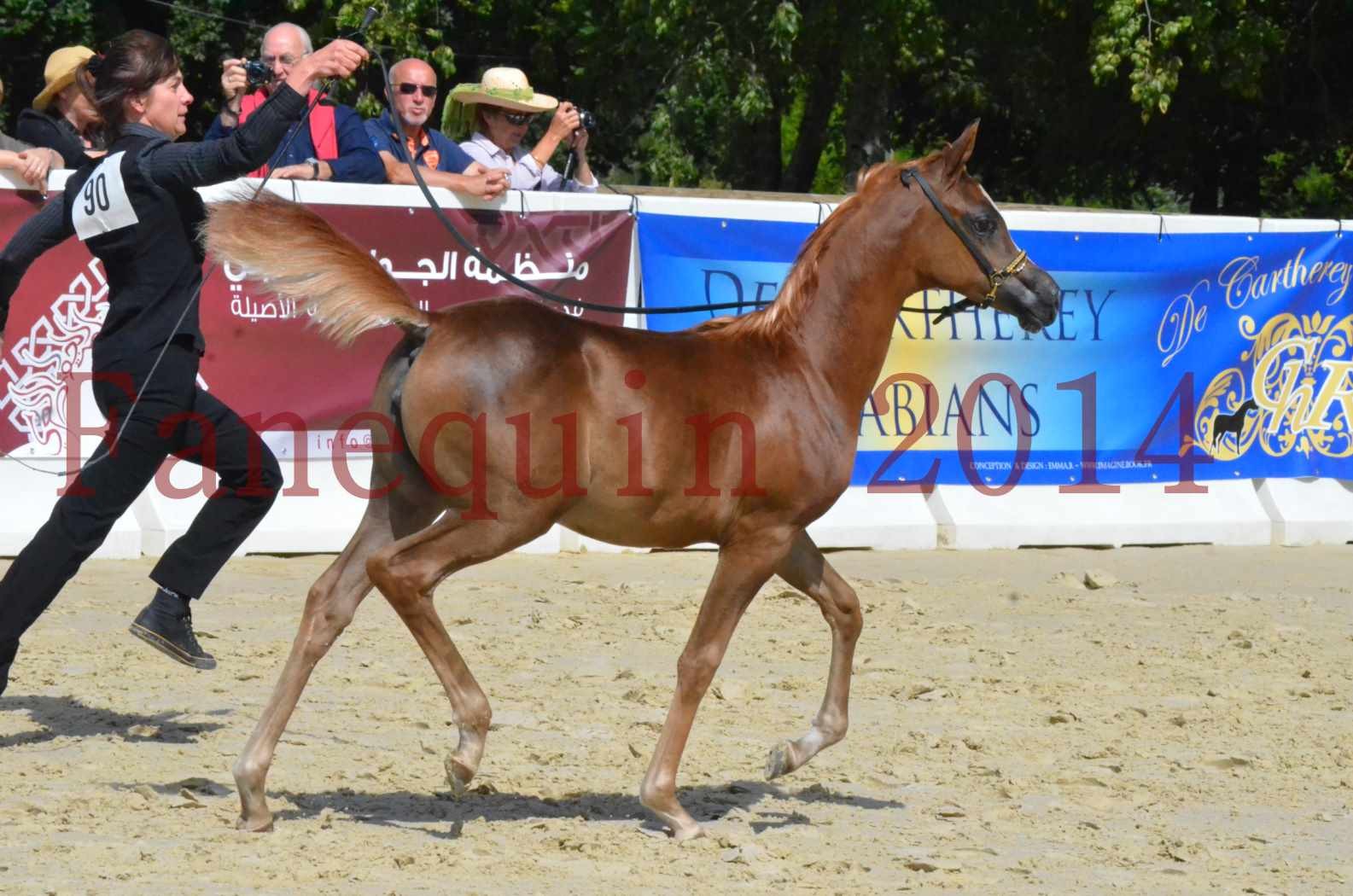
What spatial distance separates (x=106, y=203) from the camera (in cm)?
527

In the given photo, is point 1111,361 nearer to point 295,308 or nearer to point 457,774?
point 295,308

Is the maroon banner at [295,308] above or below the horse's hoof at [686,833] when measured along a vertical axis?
above

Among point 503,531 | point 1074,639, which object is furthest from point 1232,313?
point 503,531

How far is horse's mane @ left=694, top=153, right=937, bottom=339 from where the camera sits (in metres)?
5.27

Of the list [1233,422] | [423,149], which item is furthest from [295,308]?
[1233,422]

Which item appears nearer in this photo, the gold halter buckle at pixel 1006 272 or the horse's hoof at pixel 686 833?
the horse's hoof at pixel 686 833

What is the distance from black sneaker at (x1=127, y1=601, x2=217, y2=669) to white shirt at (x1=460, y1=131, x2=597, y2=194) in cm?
415

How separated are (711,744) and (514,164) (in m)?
4.47

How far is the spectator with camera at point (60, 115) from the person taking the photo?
800cm

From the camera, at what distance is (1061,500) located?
34.0 ft

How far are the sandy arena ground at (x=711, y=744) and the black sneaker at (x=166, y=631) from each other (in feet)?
0.96

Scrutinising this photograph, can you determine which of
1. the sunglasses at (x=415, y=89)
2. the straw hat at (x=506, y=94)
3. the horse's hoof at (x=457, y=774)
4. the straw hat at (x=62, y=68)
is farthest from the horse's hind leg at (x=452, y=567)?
the straw hat at (x=506, y=94)

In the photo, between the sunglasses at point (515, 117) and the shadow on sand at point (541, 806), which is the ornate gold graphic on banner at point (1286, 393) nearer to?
the sunglasses at point (515, 117)

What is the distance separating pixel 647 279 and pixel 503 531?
16.1 ft
